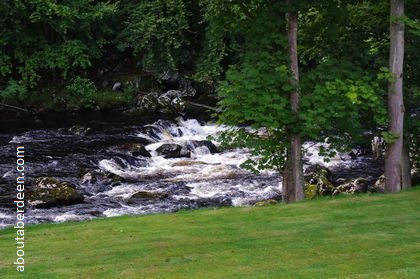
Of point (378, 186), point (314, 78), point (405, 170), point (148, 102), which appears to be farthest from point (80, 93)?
point (314, 78)

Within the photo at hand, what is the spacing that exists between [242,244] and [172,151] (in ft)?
46.6

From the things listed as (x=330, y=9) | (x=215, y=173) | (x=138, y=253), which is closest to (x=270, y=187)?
(x=215, y=173)

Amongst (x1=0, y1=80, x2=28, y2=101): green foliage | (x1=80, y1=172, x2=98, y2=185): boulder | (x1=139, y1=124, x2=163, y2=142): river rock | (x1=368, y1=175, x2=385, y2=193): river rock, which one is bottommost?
(x1=368, y1=175, x2=385, y2=193): river rock

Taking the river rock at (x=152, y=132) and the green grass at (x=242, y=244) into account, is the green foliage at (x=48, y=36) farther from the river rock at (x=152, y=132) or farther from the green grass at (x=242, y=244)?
the green grass at (x=242, y=244)

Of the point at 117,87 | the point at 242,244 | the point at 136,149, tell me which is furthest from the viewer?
the point at 117,87

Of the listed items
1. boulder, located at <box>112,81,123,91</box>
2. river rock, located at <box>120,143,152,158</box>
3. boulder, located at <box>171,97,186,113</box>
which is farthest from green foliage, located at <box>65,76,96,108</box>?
river rock, located at <box>120,143,152,158</box>

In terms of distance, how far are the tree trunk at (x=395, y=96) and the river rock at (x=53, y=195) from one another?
874 centimetres

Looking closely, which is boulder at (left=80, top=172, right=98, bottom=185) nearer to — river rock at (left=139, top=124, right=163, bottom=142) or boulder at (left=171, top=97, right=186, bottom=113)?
river rock at (left=139, top=124, right=163, bottom=142)

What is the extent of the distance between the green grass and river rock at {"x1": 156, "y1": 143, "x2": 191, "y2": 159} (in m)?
11.2

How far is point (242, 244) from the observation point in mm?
8031

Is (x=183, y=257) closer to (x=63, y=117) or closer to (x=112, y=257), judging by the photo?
(x=112, y=257)

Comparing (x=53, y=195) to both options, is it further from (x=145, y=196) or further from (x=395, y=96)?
(x=395, y=96)

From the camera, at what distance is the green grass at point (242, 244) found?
689cm

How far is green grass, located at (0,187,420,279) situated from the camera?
6.89 meters
